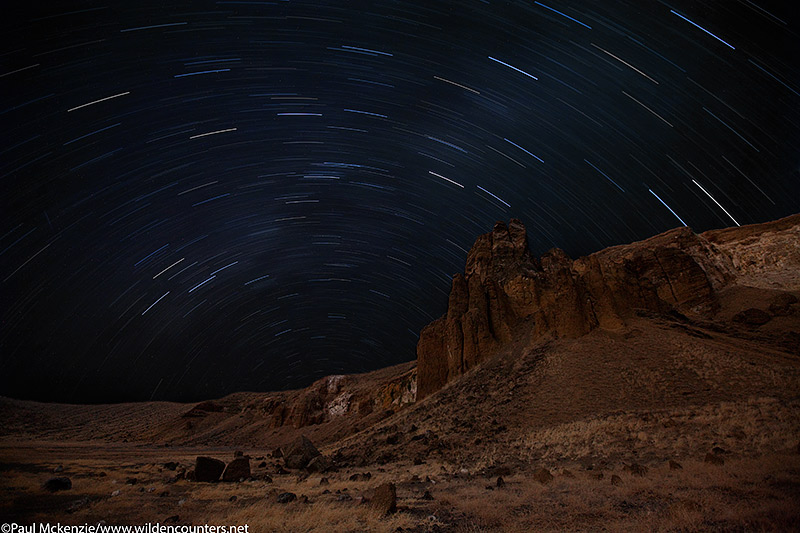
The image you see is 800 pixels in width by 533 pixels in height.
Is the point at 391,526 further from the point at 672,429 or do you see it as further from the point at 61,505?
the point at 672,429

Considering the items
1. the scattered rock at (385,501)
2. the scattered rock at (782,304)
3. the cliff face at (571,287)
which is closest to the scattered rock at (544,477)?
the scattered rock at (385,501)

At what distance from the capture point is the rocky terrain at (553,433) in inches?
319

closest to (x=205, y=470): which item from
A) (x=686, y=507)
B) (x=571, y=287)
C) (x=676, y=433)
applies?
(x=686, y=507)

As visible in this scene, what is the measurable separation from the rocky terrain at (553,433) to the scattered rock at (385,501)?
0.14 feet

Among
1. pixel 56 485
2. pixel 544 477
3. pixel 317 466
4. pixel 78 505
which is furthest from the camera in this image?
pixel 317 466

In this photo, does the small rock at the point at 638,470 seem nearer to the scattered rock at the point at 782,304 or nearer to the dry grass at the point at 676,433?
the dry grass at the point at 676,433

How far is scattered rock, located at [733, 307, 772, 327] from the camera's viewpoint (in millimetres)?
32250

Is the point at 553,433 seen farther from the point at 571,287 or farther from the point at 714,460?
the point at 571,287

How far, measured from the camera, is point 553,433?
19.0 meters

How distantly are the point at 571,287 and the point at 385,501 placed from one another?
99.6ft

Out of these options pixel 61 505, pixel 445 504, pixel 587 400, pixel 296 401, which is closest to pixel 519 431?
pixel 587 400

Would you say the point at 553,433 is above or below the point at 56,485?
above

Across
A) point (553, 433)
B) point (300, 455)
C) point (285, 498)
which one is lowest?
point (300, 455)

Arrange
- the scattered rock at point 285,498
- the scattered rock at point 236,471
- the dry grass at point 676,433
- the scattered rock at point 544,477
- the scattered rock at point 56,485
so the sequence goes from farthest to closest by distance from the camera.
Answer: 1. the scattered rock at point 236,471
2. the dry grass at point 676,433
3. the scattered rock at point 544,477
4. the scattered rock at point 56,485
5. the scattered rock at point 285,498
